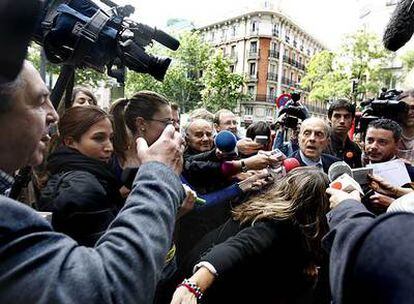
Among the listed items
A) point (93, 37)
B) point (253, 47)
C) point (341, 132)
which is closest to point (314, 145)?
point (341, 132)

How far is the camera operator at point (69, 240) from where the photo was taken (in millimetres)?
705

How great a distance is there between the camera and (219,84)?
3192 centimetres

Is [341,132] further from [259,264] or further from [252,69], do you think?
[252,69]

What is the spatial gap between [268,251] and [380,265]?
1.11 metres

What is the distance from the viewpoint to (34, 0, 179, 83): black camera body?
1.52 m

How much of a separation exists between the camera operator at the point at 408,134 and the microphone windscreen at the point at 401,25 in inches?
109

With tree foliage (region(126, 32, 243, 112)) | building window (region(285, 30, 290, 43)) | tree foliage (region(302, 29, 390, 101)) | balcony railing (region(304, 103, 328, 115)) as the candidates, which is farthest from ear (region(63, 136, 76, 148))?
balcony railing (region(304, 103, 328, 115))

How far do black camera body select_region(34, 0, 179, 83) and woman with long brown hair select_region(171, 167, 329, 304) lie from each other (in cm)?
92

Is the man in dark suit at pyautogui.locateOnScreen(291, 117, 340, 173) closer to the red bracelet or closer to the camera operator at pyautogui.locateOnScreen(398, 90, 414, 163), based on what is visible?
the camera operator at pyautogui.locateOnScreen(398, 90, 414, 163)

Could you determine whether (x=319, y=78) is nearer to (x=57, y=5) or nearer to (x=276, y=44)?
(x=276, y=44)

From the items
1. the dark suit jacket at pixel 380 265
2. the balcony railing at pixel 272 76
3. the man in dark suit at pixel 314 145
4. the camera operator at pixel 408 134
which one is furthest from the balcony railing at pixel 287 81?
the dark suit jacket at pixel 380 265

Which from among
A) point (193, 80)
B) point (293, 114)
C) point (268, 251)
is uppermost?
point (193, 80)

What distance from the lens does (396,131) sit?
312 cm

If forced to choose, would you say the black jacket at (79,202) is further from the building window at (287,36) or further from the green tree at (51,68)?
the building window at (287,36)
